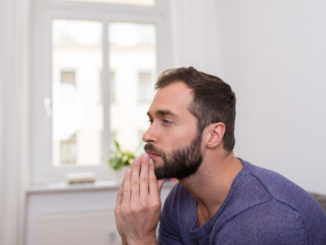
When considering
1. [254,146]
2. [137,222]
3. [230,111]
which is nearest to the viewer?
[137,222]

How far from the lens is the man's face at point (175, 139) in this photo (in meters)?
1.15

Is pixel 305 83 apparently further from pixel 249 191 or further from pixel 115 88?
pixel 115 88

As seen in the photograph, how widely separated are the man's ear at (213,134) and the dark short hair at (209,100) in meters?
0.02

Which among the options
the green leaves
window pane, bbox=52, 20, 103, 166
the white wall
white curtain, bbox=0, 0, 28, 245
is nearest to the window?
window pane, bbox=52, 20, 103, 166

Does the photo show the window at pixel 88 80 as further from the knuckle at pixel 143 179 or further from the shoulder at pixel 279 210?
the shoulder at pixel 279 210

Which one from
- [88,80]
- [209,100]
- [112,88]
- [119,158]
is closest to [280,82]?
[209,100]

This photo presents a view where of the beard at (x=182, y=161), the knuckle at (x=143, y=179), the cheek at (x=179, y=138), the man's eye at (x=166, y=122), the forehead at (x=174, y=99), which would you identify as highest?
the forehead at (x=174, y=99)

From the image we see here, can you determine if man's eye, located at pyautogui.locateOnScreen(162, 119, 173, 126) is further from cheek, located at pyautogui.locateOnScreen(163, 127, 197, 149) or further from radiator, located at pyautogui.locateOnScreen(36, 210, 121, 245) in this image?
radiator, located at pyautogui.locateOnScreen(36, 210, 121, 245)

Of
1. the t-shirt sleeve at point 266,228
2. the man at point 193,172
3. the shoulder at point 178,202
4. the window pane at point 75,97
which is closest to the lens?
the t-shirt sleeve at point 266,228

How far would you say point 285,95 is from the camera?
6.08 feet

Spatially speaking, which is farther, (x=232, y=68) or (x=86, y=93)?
(x=86, y=93)

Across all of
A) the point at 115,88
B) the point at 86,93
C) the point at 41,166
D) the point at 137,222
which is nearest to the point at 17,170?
the point at 41,166

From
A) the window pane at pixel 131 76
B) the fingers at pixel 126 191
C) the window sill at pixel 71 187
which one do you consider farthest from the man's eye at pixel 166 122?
the window pane at pixel 131 76

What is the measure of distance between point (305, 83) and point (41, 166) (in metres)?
1.97
